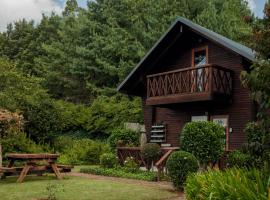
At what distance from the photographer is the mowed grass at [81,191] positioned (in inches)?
425

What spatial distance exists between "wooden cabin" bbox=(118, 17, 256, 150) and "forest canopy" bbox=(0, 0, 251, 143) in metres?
4.85

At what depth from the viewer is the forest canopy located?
24.7 meters

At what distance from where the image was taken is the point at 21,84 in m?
26.6

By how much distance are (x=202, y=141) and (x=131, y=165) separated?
15.0ft

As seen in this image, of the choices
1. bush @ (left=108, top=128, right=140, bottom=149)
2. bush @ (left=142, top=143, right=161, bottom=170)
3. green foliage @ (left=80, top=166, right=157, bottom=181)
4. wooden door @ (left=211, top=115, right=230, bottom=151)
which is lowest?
green foliage @ (left=80, top=166, right=157, bottom=181)

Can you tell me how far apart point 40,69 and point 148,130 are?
21.4 m

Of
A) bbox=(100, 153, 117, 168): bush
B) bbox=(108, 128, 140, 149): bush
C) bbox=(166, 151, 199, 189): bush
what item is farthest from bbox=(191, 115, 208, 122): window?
bbox=(166, 151, 199, 189): bush

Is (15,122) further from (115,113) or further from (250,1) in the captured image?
(250,1)

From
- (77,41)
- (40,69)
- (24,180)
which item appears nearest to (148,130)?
(24,180)

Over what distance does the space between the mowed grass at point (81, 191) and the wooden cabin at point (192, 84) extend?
6.35 m

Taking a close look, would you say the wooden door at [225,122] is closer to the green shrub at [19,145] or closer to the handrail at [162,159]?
the handrail at [162,159]

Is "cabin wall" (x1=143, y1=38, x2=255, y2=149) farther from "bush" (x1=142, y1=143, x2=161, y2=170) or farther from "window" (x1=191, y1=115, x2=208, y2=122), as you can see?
"bush" (x1=142, y1=143, x2=161, y2=170)

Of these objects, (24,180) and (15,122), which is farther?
(15,122)

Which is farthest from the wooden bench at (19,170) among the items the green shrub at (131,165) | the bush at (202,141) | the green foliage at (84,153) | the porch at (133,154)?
the green foliage at (84,153)
